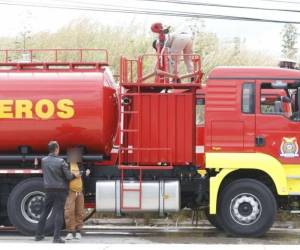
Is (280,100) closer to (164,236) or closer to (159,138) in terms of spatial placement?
(159,138)

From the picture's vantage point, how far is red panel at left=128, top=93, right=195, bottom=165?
13.4 m

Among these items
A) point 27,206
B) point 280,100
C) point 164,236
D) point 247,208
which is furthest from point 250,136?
point 27,206

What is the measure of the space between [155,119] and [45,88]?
2168mm

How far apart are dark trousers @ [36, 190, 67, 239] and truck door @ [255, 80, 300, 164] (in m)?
3.69

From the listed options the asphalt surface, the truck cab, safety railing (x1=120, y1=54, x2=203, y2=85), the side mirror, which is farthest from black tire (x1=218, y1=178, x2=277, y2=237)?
safety railing (x1=120, y1=54, x2=203, y2=85)

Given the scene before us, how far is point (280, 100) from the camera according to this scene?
42.7 feet

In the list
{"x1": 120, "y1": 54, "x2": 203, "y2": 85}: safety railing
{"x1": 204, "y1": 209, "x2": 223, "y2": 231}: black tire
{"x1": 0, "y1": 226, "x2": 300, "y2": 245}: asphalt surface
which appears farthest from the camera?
{"x1": 204, "y1": 209, "x2": 223, "y2": 231}: black tire

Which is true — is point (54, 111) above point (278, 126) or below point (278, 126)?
above

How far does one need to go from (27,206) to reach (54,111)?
1.86 metres

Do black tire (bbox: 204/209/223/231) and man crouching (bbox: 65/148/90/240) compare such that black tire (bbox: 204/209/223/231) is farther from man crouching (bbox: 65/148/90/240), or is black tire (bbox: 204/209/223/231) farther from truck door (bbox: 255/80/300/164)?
man crouching (bbox: 65/148/90/240)

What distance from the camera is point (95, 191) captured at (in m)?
13.4

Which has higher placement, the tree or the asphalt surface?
the tree

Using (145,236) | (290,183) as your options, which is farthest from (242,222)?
(145,236)

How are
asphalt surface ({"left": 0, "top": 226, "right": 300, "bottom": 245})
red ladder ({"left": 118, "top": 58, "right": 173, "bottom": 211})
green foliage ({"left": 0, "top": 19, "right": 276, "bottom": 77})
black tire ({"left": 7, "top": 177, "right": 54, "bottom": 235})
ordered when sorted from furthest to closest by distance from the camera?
green foliage ({"left": 0, "top": 19, "right": 276, "bottom": 77}), red ladder ({"left": 118, "top": 58, "right": 173, "bottom": 211}), black tire ({"left": 7, "top": 177, "right": 54, "bottom": 235}), asphalt surface ({"left": 0, "top": 226, "right": 300, "bottom": 245})
